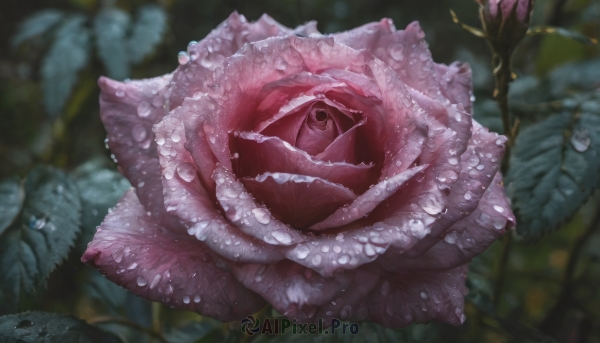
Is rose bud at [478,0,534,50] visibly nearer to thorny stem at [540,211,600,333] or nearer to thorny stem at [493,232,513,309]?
thorny stem at [493,232,513,309]

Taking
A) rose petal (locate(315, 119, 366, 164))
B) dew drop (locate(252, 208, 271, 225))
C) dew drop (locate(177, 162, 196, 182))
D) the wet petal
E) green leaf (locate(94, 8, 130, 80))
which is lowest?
green leaf (locate(94, 8, 130, 80))

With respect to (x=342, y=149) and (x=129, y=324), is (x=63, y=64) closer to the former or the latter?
(x=129, y=324)

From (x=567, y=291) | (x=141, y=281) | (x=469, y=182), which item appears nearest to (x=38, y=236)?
(x=141, y=281)

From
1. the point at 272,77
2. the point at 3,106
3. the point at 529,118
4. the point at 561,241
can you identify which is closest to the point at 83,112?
the point at 3,106

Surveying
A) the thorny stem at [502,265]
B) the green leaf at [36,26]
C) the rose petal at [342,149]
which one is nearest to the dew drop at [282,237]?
the rose petal at [342,149]

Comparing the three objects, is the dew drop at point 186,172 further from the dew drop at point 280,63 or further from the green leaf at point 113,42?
the green leaf at point 113,42

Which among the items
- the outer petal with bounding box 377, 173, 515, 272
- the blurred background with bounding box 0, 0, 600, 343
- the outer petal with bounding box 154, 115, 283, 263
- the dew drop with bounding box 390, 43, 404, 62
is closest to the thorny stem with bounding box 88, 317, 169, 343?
the blurred background with bounding box 0, 0, 600, 343

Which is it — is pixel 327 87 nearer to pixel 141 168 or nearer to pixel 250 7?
pixel 141 168
